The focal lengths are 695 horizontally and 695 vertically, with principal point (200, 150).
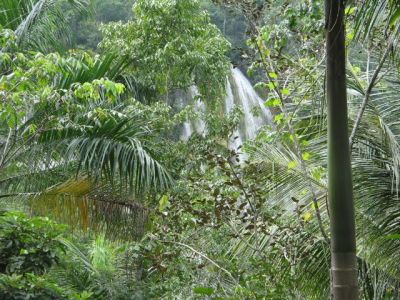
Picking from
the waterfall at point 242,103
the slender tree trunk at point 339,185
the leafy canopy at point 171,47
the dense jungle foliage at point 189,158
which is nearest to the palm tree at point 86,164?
the dense jungle foliage at point 189,158

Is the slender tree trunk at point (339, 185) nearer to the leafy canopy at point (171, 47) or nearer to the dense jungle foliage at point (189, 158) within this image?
the dense jungle foliage at point (189, 158)

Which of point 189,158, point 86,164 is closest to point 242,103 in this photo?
point 189,158

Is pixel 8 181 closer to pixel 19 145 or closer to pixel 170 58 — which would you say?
pixel 19 145

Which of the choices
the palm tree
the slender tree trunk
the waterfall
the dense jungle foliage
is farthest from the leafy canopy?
the slender tree trunk

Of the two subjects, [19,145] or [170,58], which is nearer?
[19,145]

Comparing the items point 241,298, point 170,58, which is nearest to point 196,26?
point 170,58

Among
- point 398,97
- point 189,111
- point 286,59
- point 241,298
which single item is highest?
point 286,59

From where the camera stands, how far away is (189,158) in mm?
10047

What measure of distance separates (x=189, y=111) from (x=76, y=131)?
4167mm

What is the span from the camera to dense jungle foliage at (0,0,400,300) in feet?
14.0

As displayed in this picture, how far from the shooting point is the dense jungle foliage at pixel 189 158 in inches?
168

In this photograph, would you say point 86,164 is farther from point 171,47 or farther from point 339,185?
point 339,185

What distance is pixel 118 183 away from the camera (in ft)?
23.6

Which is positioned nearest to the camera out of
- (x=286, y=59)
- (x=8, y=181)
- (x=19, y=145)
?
(x=286, y=59)
